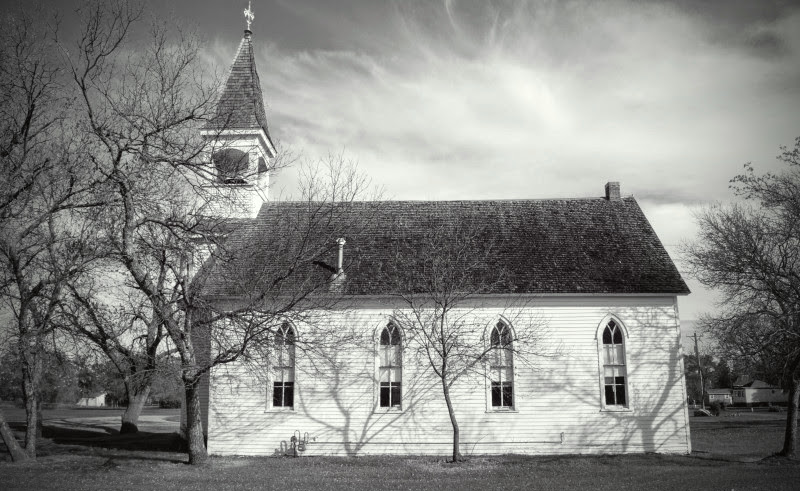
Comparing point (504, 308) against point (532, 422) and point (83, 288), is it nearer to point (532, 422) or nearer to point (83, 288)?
point (532, 422)

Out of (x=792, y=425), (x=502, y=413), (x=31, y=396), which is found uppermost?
(x=31, y=396)

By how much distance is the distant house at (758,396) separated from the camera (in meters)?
86.3

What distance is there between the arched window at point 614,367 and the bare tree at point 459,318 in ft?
7.56

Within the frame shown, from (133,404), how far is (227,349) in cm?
1663

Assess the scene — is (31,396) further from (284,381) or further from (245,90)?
(245,90)

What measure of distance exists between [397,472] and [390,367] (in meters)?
5.19

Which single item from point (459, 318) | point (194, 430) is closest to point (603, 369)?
point (459, 318)

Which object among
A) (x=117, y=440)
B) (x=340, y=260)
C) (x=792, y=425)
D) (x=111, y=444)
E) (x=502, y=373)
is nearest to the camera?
(x=792, y=425)

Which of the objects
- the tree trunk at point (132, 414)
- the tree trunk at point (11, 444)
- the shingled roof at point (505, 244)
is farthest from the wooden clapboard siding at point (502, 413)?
the tree trunk at point (132, 414)

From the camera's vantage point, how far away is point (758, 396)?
8769 cm

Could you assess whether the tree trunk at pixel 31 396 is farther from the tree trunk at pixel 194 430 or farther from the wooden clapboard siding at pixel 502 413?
the wooden clapboard siding at pixel 502 413

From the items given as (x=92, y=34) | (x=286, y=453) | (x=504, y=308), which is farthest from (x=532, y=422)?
(x=92, y=34)

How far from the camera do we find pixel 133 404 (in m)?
31.3

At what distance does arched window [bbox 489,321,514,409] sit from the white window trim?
3161 mm
